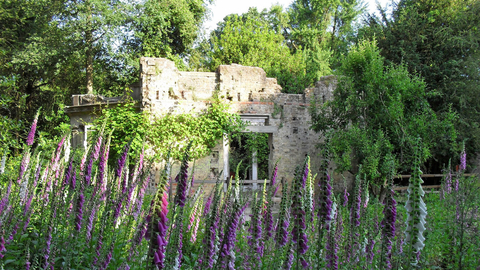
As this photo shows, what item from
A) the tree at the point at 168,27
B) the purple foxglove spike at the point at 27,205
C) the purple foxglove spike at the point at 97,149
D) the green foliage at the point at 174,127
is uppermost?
the tree at the point at 168,27

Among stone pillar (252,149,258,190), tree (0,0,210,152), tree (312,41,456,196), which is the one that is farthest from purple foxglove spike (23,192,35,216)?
tree (0,0,210,152)

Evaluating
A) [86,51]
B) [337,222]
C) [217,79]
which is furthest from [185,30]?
[337,222]

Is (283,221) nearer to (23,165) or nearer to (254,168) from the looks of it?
(23,165)

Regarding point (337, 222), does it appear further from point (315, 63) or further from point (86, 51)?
point (315, 63)

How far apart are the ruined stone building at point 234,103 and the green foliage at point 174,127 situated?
296 millimetres

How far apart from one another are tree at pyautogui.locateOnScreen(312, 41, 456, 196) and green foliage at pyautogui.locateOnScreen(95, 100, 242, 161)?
3.07 metres

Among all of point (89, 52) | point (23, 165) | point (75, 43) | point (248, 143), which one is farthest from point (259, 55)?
point (23, 165)

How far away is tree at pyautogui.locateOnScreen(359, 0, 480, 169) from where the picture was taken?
49.4ft

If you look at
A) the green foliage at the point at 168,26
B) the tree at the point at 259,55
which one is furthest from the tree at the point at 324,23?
the green foliage at the point at 168,26

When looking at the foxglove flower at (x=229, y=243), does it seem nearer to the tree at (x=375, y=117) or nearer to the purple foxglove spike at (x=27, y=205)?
the purple foxglove spike at (x=27, y=205)

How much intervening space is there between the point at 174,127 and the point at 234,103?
2.11 m

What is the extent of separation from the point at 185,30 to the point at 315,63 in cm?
777

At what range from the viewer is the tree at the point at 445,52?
15.1 meters

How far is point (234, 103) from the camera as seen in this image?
1224 centimetres
